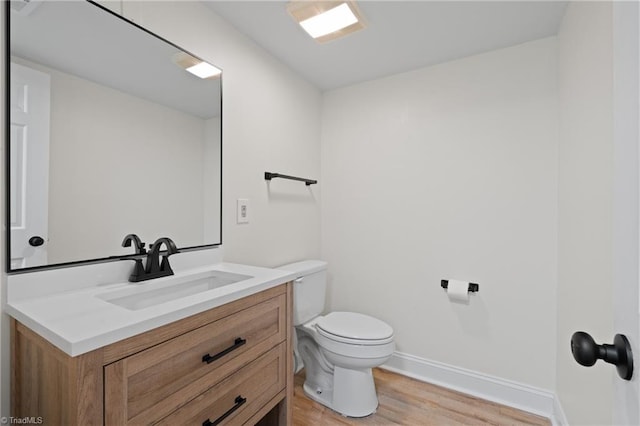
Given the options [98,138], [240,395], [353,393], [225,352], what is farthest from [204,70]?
[353,393]

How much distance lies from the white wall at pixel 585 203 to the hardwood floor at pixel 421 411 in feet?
1.11

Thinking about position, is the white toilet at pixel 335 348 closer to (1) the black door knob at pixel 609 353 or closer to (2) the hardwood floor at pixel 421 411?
(2) the hardwood floor at pixel 421 411

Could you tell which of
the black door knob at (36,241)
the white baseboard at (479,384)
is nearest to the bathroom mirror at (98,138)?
the black door knob at (36,241)

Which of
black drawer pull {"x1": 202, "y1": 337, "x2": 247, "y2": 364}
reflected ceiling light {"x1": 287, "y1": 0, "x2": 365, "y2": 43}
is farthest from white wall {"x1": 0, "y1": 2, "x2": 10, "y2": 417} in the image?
reflected ceiling light {"x1": 287, "y1": 0, "x2": 365, "y2": 43}

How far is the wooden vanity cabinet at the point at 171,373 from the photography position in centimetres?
73

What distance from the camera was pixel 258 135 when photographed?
1.90m

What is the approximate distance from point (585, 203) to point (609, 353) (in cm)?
105

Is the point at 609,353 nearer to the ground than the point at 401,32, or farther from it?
nearer to the ground

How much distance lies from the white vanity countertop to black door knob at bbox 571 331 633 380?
0.94 meters

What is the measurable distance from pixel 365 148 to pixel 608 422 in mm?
1923

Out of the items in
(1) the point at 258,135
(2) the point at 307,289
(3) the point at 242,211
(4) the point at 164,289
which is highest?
(1) the point at 258,135

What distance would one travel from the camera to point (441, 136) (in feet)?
6.82

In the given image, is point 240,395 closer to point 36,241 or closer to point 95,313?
point 95,313

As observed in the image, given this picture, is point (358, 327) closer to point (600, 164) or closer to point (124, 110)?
point (600, 164)
